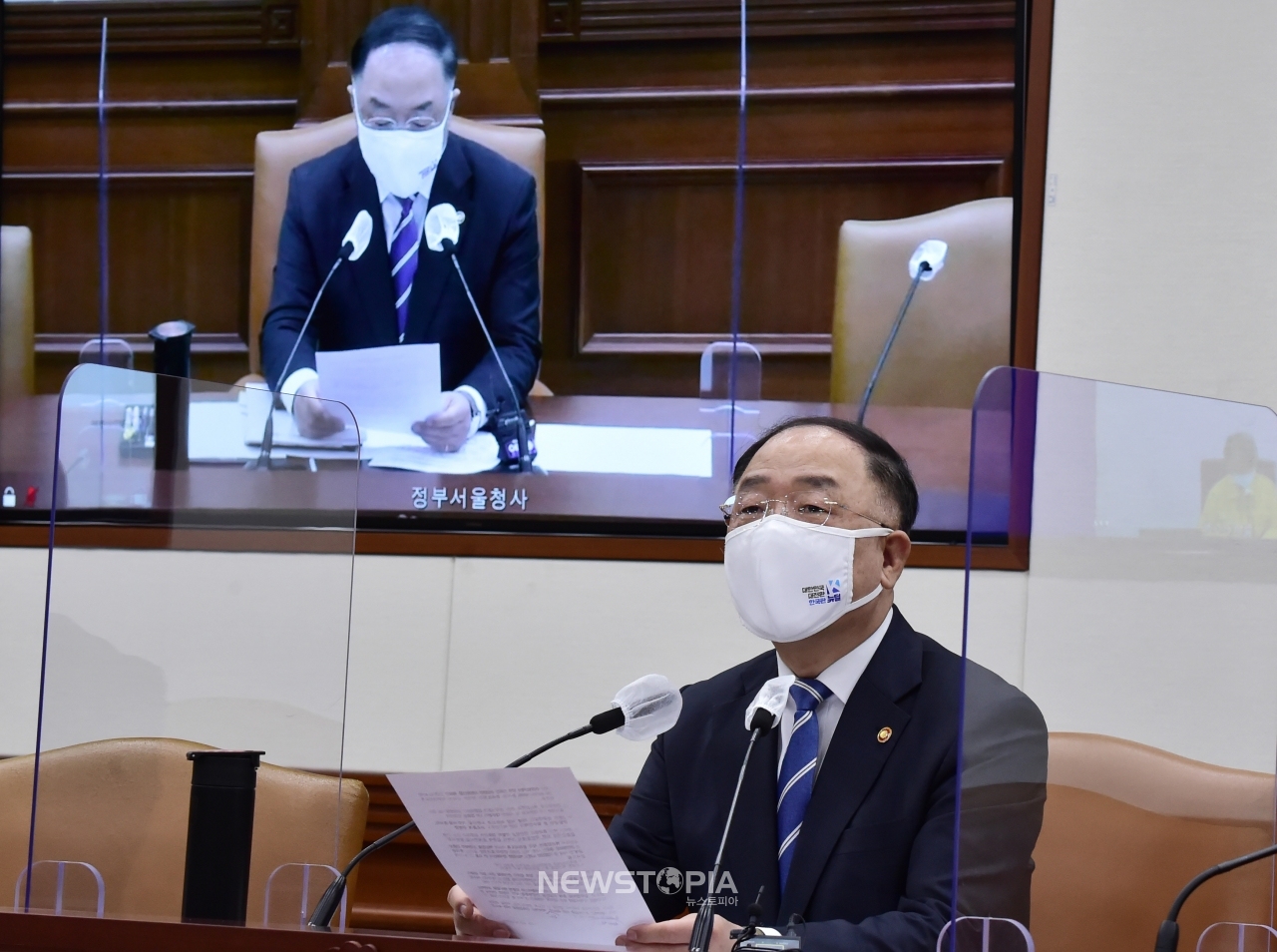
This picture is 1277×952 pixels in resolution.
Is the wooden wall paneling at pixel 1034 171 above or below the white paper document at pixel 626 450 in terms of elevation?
above

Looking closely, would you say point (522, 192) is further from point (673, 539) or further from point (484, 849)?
point (484, 849)

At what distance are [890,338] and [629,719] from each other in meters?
1.48

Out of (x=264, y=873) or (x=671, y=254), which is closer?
(x=264, y=873)

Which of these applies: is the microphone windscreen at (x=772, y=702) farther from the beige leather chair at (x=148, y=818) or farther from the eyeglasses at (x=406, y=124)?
the eyeglasses at (x=406, y=124)

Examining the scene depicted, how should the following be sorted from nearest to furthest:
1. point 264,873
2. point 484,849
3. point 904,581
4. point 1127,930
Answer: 1. point 1127,930
2. point 484,849
3. point 264,873
4. point 904,581

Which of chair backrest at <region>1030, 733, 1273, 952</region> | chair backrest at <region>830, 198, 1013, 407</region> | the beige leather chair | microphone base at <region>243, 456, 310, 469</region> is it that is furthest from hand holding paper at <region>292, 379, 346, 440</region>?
chair backrest at <region>1030, 733, 1273, 952</region>

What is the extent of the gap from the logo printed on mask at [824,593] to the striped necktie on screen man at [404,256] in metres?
1.53

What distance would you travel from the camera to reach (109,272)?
330 centimetres

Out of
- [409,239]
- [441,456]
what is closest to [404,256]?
[409,239]

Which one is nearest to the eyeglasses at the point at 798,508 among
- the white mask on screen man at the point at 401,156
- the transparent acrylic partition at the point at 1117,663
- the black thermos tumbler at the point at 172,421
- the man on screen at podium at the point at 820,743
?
the man on screen at podium at the point at 820,743

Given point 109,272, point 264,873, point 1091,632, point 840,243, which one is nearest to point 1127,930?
point 1091,632

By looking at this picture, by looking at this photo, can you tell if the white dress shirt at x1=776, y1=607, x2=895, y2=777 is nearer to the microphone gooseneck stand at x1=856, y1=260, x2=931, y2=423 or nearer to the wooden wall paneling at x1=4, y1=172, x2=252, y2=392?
the microphone gooseneck stand at x1=856, y1=260, x2=931, y2=423

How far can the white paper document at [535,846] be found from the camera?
1524mm

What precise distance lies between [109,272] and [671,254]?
138cm
